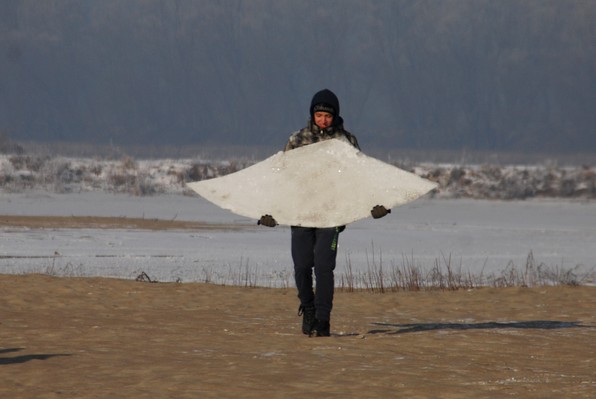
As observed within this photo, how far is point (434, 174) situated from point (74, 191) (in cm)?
2057

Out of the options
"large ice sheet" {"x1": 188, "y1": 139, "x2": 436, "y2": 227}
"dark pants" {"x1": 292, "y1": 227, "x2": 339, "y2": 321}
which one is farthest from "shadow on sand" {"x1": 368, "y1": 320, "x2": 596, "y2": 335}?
"large ice sheet" {"x1": 188, "y1": 139, "x2": 436, "y2": 227}

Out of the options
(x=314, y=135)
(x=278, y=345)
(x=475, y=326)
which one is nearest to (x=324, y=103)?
(x=314, y=135)

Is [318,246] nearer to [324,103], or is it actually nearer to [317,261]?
[317,261]

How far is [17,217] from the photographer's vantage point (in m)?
30.5

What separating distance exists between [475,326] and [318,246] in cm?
224

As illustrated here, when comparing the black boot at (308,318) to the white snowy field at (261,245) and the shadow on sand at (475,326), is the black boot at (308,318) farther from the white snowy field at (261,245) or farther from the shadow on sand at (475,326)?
the white snowy field at (261,245)

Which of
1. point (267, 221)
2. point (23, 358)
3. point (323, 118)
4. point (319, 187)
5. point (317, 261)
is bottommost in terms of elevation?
point (23, 358)

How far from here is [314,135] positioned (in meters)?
9.73

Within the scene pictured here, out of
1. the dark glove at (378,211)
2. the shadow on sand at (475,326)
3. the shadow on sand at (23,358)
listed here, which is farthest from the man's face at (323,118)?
the shadow on sand at (23,358)

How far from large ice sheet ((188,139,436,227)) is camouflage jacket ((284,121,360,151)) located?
0.18 feet

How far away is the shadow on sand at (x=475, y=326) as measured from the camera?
1077 centimetres

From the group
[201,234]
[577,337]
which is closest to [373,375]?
[577,337]

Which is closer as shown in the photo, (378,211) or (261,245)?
(378,211)

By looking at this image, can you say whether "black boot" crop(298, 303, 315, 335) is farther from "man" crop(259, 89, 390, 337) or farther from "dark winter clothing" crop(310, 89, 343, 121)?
"dark winter clothing" crop(310, 89, 343, 121)
